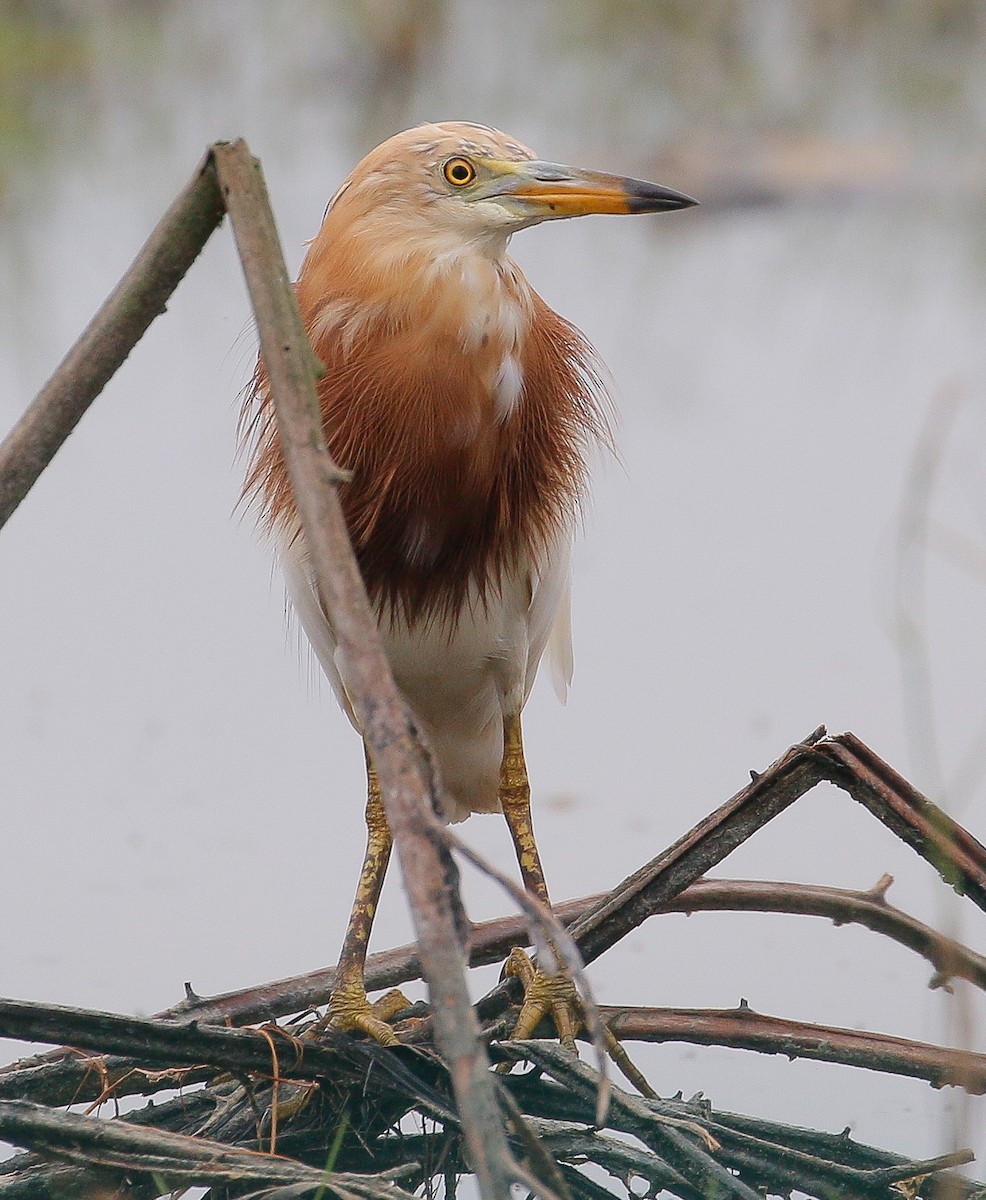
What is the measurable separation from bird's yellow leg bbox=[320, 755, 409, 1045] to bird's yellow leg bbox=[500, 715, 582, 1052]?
0.51ft

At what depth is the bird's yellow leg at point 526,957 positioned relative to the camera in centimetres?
221

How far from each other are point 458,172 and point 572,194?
0.45 ft

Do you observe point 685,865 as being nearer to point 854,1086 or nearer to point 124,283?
point 854,1086

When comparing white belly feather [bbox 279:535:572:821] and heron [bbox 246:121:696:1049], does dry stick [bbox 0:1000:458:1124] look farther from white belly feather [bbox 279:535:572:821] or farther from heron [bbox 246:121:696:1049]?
white belly feather [bbox 279:535:572:821]

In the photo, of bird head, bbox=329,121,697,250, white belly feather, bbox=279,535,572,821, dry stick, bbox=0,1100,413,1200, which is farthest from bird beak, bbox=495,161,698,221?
dry stick, bbox=0,1100,413,1200

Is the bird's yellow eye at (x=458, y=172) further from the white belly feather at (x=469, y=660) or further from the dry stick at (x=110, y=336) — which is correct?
the dry stick at (x=110, y=336)

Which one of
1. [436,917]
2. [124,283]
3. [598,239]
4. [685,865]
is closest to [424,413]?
[685,865]

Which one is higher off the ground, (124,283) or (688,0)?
(688,0)

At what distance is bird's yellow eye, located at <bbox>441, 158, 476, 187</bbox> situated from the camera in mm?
2113

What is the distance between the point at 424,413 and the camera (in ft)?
7.02

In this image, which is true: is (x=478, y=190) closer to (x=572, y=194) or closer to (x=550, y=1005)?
(x=572, y=194)

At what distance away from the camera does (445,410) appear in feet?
7.04

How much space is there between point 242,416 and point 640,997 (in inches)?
39.3

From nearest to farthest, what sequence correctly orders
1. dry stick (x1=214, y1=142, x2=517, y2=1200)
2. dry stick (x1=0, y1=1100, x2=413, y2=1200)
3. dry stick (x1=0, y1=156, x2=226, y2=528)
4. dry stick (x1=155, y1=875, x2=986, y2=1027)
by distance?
dry stick (x1=214, y1=142, x2=517, y2=1200) < dry stick (x1=0, y1=156, x2=226, y2=528) < dry stick (x1=0, y1=1100, x2=413, y2=1200) < dry stick (x1=155, y1=875, x2=986, y2=1027)
